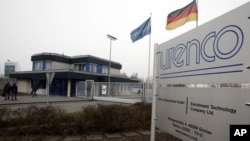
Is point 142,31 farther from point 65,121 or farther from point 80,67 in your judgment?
point 80,67

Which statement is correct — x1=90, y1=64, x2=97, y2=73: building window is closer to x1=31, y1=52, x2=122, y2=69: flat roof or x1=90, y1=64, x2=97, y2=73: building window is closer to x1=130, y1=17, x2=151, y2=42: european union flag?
x1=31, y1=52, x2=122, y2=69: flat roof

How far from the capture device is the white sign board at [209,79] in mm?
2508

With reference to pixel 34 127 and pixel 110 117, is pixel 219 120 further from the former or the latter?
pixel 34 127

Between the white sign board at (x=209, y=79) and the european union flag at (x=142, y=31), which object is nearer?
the white sign board at (x=209, y=79)

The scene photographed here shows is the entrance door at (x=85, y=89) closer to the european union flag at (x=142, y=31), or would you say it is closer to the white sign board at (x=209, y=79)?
the european union flag at (x=142, y=31)

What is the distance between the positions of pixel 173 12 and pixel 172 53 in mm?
6242

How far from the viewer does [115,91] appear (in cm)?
2564

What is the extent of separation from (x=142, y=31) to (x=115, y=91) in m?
11.6

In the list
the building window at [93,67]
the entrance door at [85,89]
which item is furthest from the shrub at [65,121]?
the building window at [93,67]

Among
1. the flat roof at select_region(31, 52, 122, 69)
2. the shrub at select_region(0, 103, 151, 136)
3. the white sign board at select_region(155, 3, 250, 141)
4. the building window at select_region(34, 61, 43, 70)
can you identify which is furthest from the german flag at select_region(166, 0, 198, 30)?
the building window at select_region(34, 61, 43, 70)

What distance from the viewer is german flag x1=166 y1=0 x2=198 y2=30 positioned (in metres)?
9.05

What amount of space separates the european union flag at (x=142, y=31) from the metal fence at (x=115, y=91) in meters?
4.76

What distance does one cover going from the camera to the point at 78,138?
6719mm

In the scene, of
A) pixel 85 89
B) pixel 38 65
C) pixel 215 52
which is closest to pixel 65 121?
pixel 215 52
